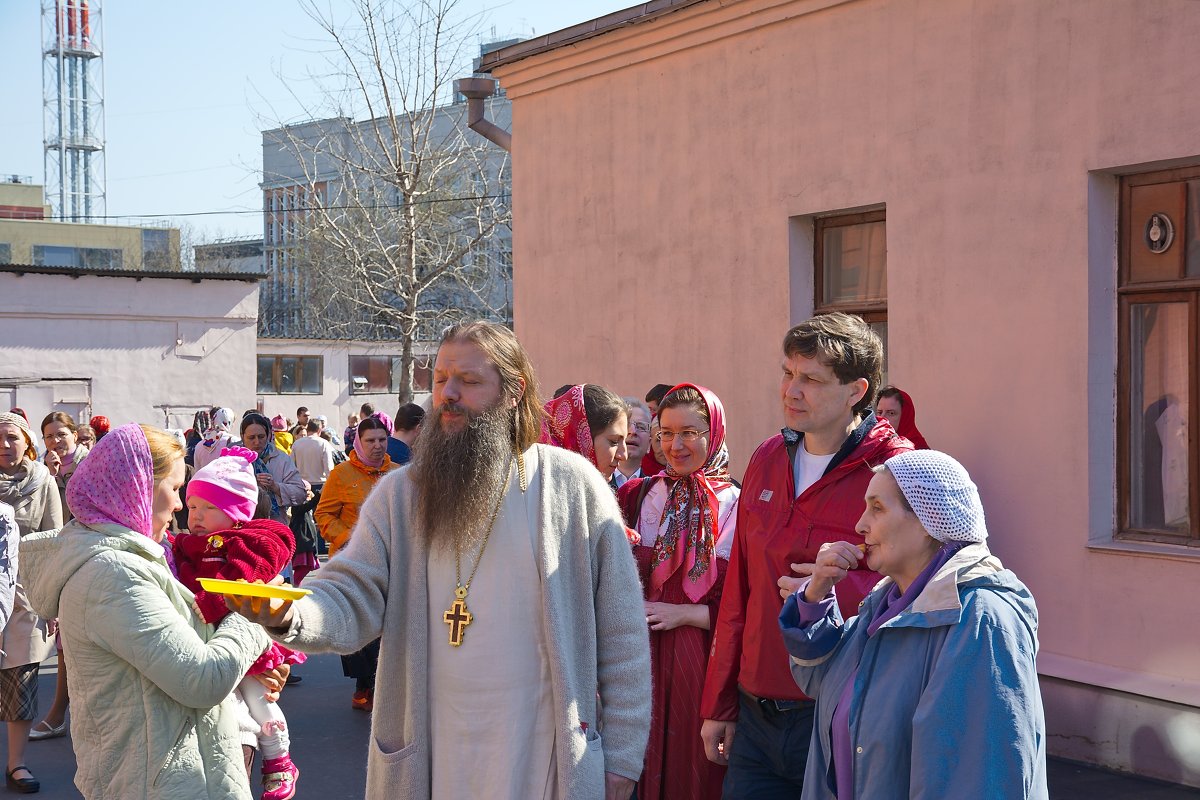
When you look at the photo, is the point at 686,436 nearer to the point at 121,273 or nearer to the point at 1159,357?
the point at 1159,357

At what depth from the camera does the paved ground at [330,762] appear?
21.2 feet

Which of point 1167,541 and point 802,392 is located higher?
point 802,392

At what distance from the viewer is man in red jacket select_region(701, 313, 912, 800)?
386cm

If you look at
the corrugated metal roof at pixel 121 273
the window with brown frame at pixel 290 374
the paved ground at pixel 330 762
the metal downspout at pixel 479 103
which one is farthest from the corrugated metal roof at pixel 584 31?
the window with brown frame at pixel 290 374

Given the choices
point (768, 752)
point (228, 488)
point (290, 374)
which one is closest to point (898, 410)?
point (768, 752)

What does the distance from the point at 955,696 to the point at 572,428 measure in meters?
2.40

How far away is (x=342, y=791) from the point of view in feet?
22.5

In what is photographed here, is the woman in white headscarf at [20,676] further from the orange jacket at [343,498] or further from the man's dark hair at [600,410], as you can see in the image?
the man's dark hair at [600,410]

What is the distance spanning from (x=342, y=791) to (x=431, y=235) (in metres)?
19.8

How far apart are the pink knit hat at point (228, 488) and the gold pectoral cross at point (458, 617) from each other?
1.20 meters

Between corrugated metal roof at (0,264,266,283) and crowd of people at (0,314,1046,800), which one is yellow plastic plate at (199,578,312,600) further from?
corrugated metal roof at (0,264,266,283)

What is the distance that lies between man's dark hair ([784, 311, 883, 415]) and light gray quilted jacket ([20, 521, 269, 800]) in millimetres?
1948

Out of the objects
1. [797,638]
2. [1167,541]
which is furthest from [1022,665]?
[1167,541]

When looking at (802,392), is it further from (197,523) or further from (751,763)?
(197,523)
